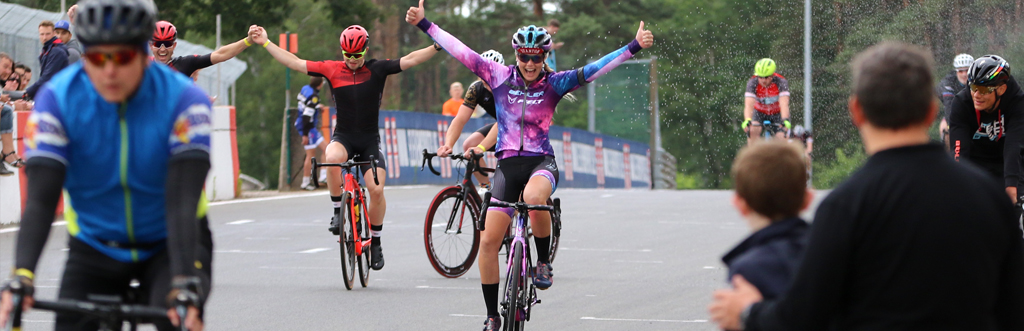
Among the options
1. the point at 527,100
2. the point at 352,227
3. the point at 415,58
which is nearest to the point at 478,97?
the point at 415,58

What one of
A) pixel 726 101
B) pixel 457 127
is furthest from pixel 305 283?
pixel 726 101

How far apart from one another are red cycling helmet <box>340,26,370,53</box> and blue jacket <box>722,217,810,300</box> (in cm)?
737

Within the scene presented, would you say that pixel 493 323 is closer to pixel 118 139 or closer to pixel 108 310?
pixel 118 139

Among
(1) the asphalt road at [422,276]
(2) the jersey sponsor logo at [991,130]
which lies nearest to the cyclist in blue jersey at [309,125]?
(1) the asphalt road at [422,276]

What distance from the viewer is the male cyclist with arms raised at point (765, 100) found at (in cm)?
1966

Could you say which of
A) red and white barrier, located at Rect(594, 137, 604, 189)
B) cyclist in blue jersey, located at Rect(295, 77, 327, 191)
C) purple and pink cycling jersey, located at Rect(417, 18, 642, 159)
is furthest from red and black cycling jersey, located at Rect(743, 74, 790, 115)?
red and white barrier, located at Rect(594, 137, 604, 189)

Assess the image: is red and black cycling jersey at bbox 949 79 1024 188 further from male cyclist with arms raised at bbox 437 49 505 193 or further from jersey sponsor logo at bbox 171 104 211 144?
jersey sponsor logo at bbox 171 104 211 144

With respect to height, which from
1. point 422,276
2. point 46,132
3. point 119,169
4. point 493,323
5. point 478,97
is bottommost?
point 422,276

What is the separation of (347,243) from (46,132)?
652 centimetres

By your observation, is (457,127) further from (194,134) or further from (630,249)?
(194,134)

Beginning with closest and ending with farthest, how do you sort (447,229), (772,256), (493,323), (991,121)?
(772,256), (493,323), (991,121), (447,229)

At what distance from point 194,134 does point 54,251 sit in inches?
392

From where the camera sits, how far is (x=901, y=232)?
3127mm

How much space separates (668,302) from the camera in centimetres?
960
